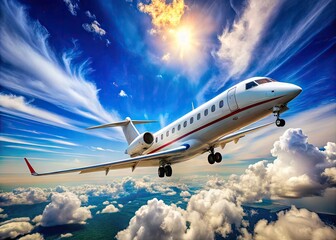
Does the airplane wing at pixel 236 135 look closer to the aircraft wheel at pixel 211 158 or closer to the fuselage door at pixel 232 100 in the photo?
the aircraft wheel at pixel 211 158

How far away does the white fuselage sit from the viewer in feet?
23.1

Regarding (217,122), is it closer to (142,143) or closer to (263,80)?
(263,80)

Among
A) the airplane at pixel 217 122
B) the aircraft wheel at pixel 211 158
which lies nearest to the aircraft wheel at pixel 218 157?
the airplane at pixel 217 122

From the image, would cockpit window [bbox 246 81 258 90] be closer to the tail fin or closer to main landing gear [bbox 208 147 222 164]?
main landing gear [bbox 208 147 222 164]

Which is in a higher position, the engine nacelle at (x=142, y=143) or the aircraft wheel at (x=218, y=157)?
the engine nacelle at (x=142, y=143)

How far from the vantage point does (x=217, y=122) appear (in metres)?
8.73

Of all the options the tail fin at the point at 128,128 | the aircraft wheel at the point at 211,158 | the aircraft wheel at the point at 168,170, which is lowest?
the aircraft wheel at the point at 168,170

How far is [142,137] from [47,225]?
625 ft

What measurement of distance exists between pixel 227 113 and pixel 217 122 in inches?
24.8

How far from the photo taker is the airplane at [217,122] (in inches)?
279

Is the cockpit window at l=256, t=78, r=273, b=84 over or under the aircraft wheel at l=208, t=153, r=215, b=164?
over

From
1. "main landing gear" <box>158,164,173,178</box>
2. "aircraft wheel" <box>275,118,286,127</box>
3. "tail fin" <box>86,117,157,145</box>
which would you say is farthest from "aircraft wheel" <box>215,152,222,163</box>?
"tail fin" <box>86,117,157,145</box>

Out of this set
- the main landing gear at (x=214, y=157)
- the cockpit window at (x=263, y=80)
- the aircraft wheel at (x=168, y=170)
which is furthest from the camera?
the aircraft wheel at (x=168, y=170)

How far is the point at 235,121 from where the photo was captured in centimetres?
827
